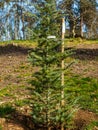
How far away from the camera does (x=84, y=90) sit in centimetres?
1290

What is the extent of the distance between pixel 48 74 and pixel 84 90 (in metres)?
3.98

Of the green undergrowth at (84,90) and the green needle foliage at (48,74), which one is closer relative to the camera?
the green needle foliage at (48,74)

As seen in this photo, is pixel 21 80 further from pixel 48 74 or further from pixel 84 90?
pixel 48 74

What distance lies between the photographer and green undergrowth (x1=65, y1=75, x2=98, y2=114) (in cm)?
1131

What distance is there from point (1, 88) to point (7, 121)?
11.2ft

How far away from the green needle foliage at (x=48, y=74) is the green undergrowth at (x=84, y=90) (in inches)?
41.9

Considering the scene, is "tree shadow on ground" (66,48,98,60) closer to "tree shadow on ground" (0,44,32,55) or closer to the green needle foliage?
"tree shadow on ground" (0,44,32,55)

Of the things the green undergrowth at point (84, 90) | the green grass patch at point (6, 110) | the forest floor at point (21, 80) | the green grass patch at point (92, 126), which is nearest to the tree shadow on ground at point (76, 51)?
the forest floor at point (21, 80)

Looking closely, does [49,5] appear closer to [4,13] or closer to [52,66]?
[52,66]

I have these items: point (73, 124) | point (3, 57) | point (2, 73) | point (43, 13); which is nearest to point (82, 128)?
point (73, 124)

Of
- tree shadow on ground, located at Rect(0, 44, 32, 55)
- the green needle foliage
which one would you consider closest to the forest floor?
tree shadow on ground, located at Rect(0, 44, 32, 55)

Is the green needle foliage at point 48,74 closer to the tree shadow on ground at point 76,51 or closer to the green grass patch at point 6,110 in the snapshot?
the green grass patch at point 6,110

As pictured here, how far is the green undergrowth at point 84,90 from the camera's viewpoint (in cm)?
1131

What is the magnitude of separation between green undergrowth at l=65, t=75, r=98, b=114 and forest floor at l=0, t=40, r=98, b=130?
414 millimetres
